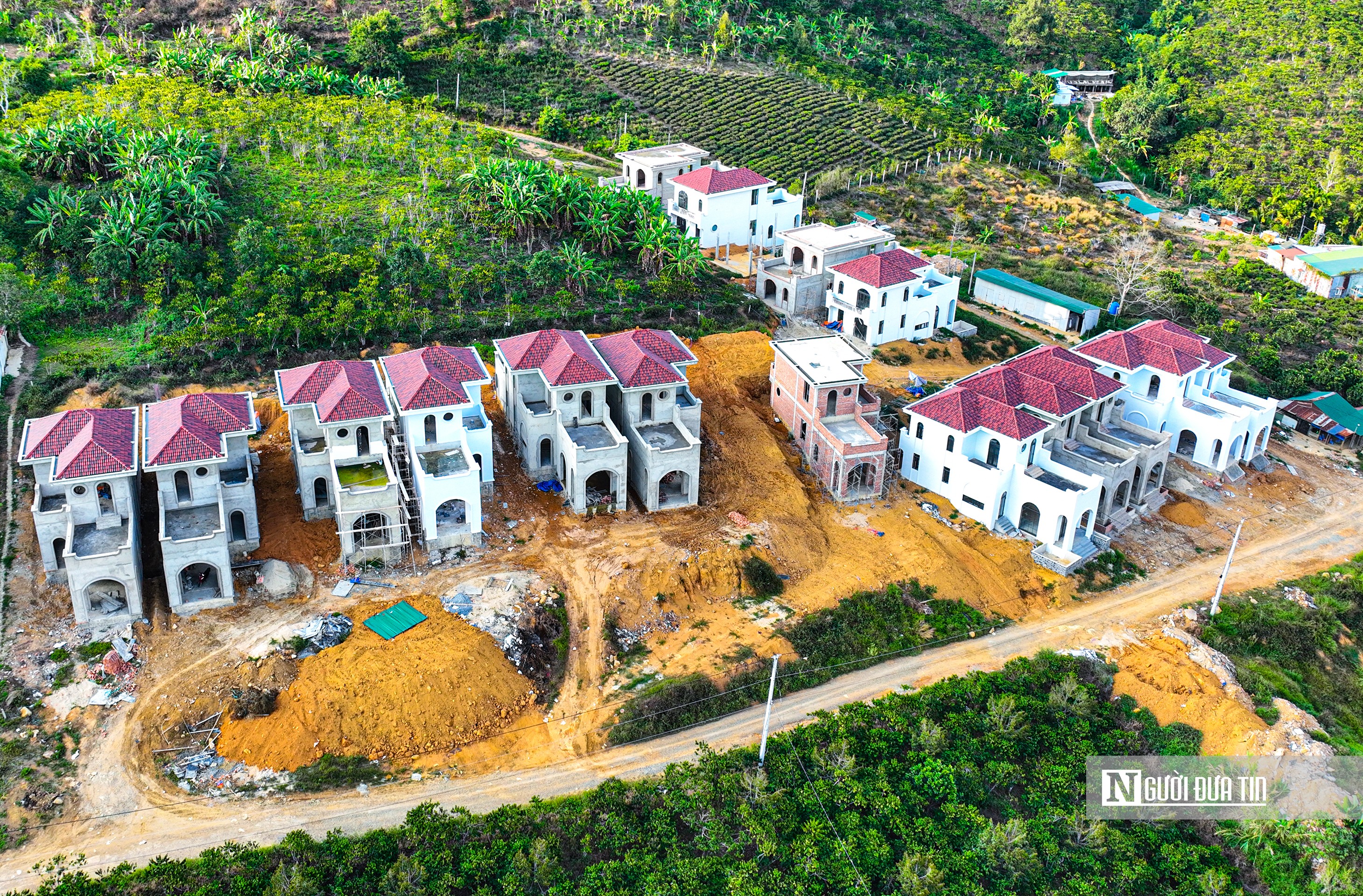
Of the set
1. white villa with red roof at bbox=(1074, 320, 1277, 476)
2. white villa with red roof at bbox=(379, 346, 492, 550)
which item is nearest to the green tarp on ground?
white villa with red roof at bbox=(379, 346, 492, 550)

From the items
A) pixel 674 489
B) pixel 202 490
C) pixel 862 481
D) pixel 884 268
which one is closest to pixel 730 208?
pixel 884 268

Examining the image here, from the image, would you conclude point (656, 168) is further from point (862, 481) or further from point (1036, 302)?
point (862, 481)

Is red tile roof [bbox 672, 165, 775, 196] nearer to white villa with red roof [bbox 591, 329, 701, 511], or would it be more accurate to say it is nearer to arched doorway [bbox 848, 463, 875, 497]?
white villa with red roof [bbox 591, 329, 701, 511]

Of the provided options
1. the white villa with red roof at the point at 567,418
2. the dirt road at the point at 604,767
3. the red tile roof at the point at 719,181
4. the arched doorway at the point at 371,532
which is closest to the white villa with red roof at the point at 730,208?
the red tile roof at the point at 719,181

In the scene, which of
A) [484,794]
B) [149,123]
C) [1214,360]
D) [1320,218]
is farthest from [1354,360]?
[149,123]

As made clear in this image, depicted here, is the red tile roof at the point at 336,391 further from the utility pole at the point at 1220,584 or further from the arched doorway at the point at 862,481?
the utility pole at the point at 1220,584

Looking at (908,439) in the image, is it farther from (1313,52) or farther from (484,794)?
(1313,52)
